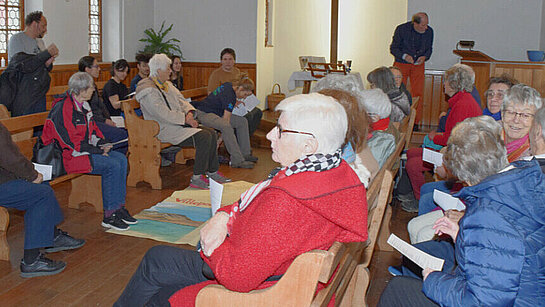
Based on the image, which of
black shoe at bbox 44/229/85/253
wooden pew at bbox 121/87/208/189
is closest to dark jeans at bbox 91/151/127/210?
black shoe at bbox 44/229/85/253

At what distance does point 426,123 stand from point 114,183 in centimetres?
682

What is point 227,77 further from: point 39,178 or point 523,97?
point 523,97

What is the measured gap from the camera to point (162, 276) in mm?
2391

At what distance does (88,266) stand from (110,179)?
95 cm

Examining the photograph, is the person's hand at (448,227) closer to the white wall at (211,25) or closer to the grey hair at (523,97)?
the grey hair at (523,97)

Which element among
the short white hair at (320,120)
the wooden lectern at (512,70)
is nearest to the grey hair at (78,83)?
the short white hair at (320,120)

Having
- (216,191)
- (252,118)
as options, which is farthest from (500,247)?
(252,118)

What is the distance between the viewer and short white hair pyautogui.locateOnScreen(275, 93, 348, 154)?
6.53 ft

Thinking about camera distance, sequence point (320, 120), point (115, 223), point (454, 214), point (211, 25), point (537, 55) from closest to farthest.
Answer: point (320, 120) < point (454, 214) < point (115, 223) < point (537, 55) < point (211, 25)

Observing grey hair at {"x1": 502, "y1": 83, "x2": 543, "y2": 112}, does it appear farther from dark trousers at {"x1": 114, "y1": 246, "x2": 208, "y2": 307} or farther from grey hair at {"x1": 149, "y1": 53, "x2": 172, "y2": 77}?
grey hair at {"x1": 149, "y1": 53, "x2": 172, "y2": 77}

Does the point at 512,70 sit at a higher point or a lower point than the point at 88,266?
higher

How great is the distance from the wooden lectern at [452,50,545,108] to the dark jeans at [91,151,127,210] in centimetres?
516

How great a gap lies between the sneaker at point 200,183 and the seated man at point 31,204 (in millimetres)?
2217

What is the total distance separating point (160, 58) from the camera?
229 inches
